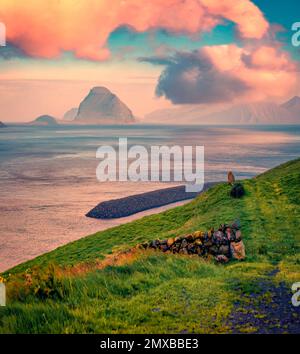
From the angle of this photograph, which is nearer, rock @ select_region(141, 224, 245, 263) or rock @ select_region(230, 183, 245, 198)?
rock @ select_region(141, 224, 245, 263)

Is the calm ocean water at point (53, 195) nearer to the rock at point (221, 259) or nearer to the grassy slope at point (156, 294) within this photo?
the rock at point (221, 259)

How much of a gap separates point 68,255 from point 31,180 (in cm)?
5177

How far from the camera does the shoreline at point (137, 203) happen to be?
51.2 m

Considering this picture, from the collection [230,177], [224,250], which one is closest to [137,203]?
[230,177]

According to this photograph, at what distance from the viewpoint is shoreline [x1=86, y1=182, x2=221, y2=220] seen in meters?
51.2

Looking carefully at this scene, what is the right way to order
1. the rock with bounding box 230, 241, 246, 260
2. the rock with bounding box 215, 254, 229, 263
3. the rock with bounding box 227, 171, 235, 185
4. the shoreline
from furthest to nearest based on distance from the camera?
1. the shoreline
2. the rock with bounding box 227, 171, 235, 185
3. the rock with bounding box 230, 241, 246, 260
4. the rock with bounding box 215, 254, 229, 263

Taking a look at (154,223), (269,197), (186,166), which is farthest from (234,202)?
(186,166)

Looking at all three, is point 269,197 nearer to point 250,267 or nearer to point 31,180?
point 250,267

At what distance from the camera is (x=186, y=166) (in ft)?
345

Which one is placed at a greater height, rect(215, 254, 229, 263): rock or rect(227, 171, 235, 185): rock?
rect(227, 171, 235, 185): rock

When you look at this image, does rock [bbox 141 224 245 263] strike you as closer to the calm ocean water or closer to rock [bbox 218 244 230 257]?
rock [bbox 218 244 230 257]

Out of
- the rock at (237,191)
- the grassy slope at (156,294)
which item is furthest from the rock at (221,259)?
the rock at (237,191)

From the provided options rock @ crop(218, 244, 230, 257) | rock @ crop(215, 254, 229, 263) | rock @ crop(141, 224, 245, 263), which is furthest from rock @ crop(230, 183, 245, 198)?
rock @ crop(215, 254, 229, 263)
